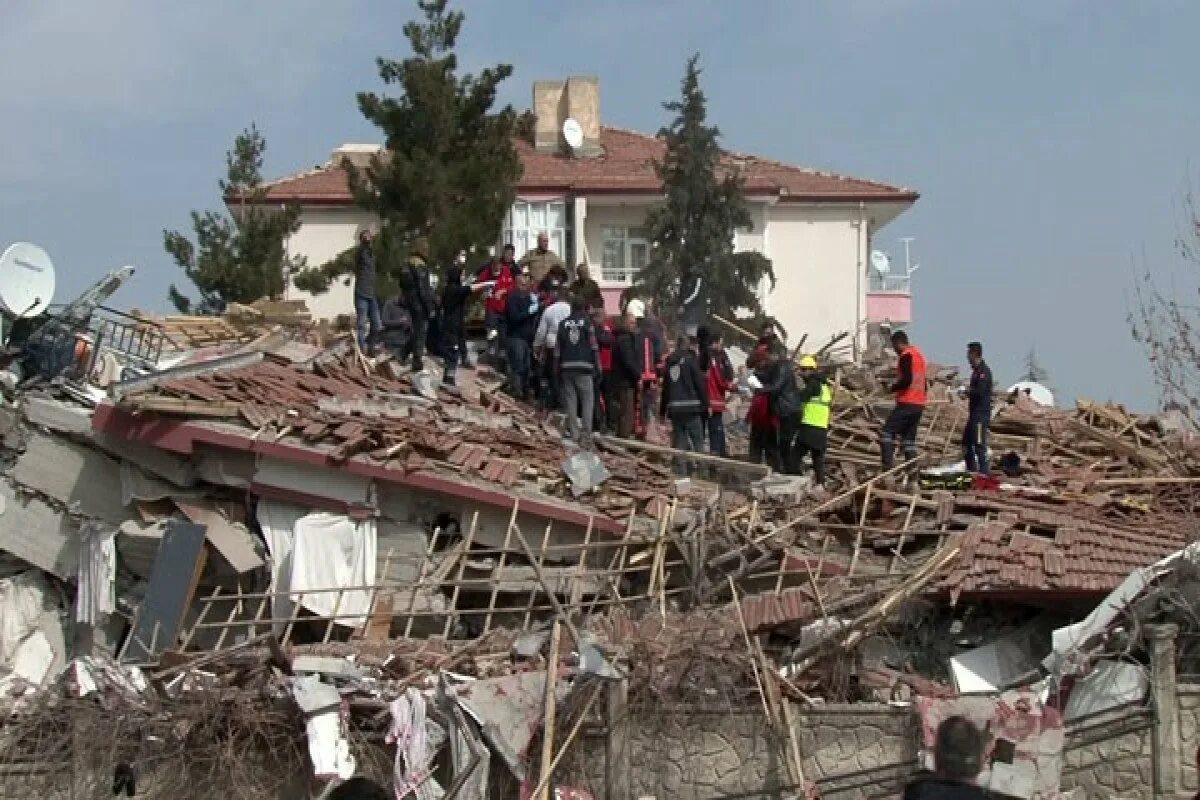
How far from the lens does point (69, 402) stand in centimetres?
2036

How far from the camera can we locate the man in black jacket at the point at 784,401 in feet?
69.4

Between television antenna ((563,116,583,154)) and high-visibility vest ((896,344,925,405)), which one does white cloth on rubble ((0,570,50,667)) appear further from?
television antenna ((563,116,583,154))

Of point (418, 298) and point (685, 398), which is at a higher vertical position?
point (418, 298)

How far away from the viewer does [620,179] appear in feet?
150

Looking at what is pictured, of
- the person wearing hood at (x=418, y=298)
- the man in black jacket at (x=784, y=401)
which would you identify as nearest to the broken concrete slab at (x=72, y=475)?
the person wearing hood at (x=418, y=298)

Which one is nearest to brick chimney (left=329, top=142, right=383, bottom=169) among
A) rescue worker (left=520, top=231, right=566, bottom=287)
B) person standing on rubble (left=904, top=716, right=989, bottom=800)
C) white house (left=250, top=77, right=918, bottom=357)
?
white house (left=250, top=77, right=918, bottom=357)

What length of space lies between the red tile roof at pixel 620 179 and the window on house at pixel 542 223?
46 centimetres

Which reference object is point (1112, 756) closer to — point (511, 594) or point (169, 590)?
point (511, 594)

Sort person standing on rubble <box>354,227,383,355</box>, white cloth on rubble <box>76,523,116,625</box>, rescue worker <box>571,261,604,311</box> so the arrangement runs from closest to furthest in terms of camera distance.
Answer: white cloth on rubble <box>76,523,116,625</box> < rescue worker <box>571,261,604,311</box> < person standing on rubble <box>354,227,383,355</box>

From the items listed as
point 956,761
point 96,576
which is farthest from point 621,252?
point 956,761

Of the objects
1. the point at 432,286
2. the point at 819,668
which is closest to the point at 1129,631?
the point at 819,668

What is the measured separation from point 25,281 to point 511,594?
7.85 metres

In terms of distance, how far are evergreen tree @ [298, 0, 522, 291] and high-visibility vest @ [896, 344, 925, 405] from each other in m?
14.9

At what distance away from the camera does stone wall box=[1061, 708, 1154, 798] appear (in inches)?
564
